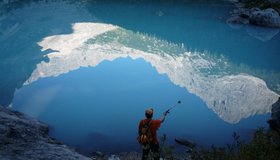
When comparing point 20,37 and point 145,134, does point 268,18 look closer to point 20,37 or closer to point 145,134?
point 20,37

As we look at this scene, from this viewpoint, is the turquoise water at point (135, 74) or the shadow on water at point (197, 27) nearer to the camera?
the turquoise water at point (135, 74)

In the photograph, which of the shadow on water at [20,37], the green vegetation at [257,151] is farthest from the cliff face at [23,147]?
the shadow on water at [20,37]

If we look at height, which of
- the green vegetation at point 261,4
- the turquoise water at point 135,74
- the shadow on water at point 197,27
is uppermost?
the green vegetation at point 261,4

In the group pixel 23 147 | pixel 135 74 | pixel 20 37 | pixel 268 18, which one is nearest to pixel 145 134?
pixel 23 147

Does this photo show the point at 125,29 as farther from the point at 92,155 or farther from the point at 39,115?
the point at 92,155

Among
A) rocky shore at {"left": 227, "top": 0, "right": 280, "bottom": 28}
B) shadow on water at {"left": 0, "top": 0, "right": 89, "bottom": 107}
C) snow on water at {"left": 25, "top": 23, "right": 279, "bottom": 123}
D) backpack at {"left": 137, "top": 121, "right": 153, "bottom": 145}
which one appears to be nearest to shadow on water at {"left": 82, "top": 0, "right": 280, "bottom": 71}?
rocky shore at {"left": 227, "top": 0, "right": 280, "bottom": 28}

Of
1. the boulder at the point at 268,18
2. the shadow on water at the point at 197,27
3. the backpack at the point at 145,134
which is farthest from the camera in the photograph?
the boulder at the point at 268,18

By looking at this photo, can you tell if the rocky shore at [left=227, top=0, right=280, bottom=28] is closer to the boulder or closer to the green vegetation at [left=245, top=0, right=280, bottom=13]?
the boulder

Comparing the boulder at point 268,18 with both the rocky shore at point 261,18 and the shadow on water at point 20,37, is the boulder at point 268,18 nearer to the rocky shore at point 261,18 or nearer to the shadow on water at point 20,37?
the rocky shore at point 261,18
